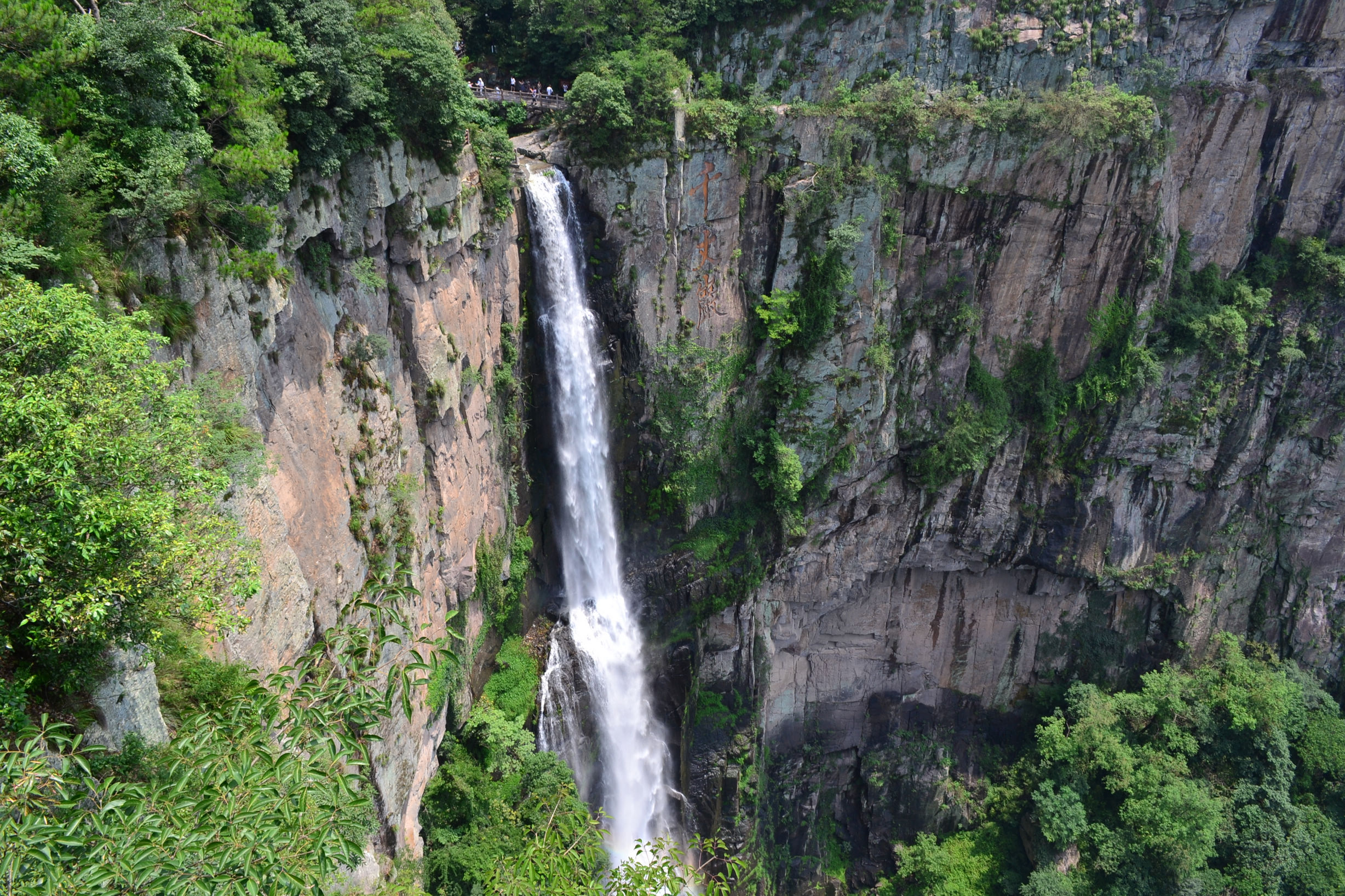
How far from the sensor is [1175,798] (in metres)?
22.9

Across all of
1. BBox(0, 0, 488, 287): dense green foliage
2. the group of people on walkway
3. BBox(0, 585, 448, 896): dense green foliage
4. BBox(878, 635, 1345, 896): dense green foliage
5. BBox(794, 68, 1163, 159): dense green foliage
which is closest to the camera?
BBox(0, 585, 448, 896): dense green foliage

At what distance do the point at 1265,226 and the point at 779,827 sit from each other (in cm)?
2564

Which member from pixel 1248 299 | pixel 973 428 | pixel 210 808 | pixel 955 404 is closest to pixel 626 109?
pixel 955 404

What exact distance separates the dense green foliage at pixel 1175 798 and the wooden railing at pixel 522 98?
2485cm

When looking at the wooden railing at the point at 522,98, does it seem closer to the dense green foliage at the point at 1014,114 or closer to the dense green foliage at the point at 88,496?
the dense green foliage at the point at 1014,114

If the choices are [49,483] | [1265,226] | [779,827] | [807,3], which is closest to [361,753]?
[49,483]

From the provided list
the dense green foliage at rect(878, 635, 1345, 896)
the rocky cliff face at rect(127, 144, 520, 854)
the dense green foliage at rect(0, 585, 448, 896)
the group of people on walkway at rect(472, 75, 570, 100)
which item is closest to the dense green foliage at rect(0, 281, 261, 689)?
the dense green foliage at rect(0, 585, 448, 896)

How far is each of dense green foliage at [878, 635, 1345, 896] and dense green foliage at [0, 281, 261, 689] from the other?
2589cm

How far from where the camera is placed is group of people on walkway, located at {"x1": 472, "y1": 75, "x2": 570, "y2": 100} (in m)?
20.0

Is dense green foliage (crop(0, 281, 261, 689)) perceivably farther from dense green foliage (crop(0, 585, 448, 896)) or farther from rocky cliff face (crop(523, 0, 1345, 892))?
rocky cliff face (crop(523, 0, 1345, 892))

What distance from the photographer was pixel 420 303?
15.3 m

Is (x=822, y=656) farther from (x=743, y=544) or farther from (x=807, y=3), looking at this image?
(x=807, y=3)

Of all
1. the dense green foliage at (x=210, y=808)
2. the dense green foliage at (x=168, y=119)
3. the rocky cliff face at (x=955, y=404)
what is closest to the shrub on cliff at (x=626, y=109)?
the rocky cliff face at (x=955, y=404)

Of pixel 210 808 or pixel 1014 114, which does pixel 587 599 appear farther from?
pixel 1014 114
